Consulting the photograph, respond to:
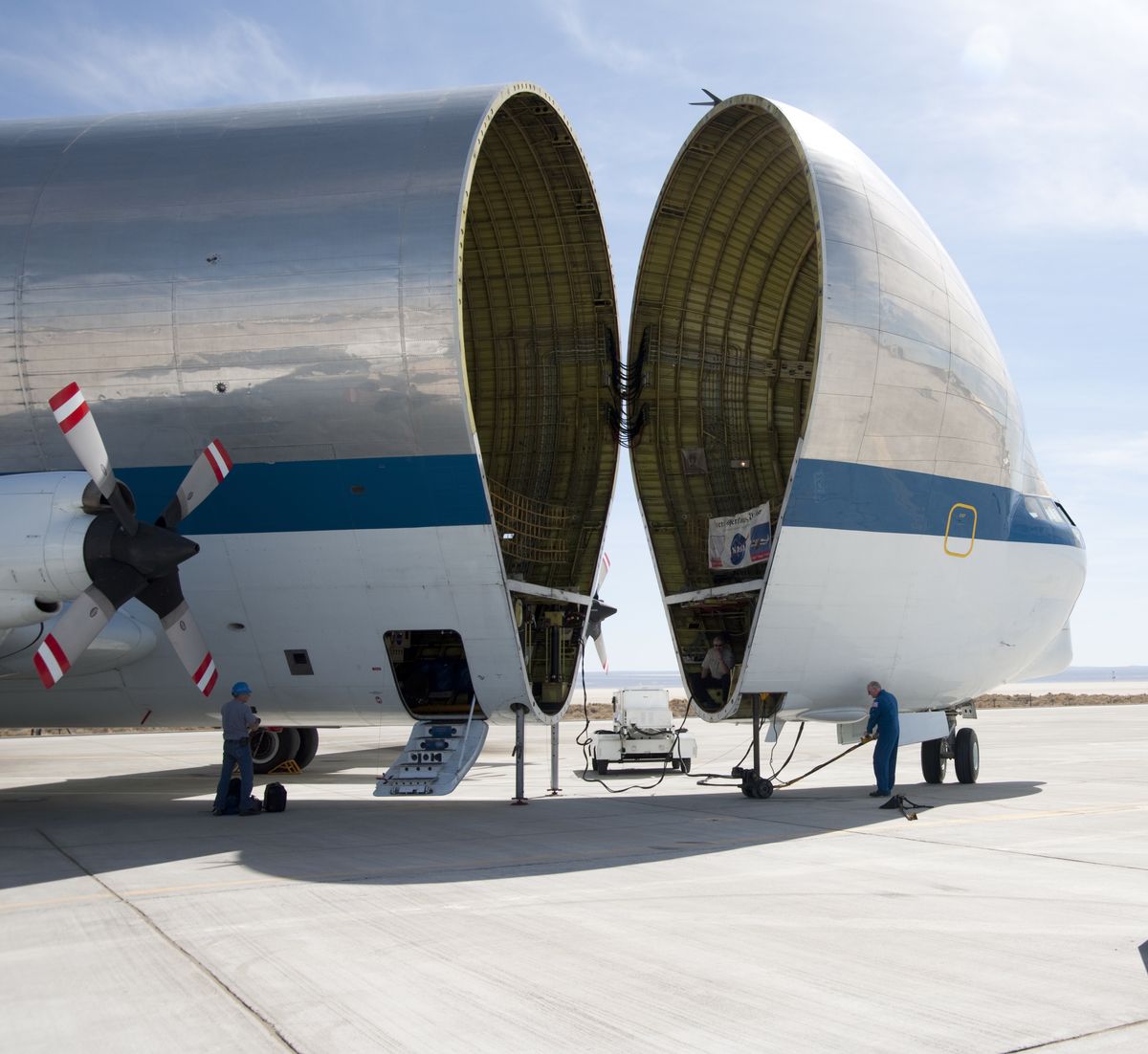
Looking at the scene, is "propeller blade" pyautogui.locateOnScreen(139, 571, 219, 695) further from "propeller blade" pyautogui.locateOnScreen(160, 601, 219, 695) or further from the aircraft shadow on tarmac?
the aircraft shadow on tarmac

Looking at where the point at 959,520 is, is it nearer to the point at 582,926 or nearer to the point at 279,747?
the point at 582,926

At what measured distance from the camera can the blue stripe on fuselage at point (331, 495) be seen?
1569 cm

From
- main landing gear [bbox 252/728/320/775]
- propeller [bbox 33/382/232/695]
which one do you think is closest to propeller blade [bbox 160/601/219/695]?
propeller [bbox 33/382/232/695]

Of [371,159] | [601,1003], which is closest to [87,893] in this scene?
[601,1003]

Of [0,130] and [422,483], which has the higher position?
[0,130]

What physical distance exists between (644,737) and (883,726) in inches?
283

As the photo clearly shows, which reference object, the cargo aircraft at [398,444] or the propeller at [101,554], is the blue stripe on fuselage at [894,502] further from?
the propeller at [101,554]

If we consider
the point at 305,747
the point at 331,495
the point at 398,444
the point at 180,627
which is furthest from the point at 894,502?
the point at 305,747

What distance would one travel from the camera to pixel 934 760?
2067 centimetres

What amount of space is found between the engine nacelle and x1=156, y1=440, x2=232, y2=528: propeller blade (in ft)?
3.43

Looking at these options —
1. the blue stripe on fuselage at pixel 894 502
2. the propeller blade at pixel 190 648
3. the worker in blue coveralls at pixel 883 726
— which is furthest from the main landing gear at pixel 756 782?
the propeller blade at pixel 190 648

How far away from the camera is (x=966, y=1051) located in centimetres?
591

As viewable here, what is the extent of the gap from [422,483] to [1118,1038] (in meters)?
11.3

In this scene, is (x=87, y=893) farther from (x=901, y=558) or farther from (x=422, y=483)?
(x=901, y=558)
